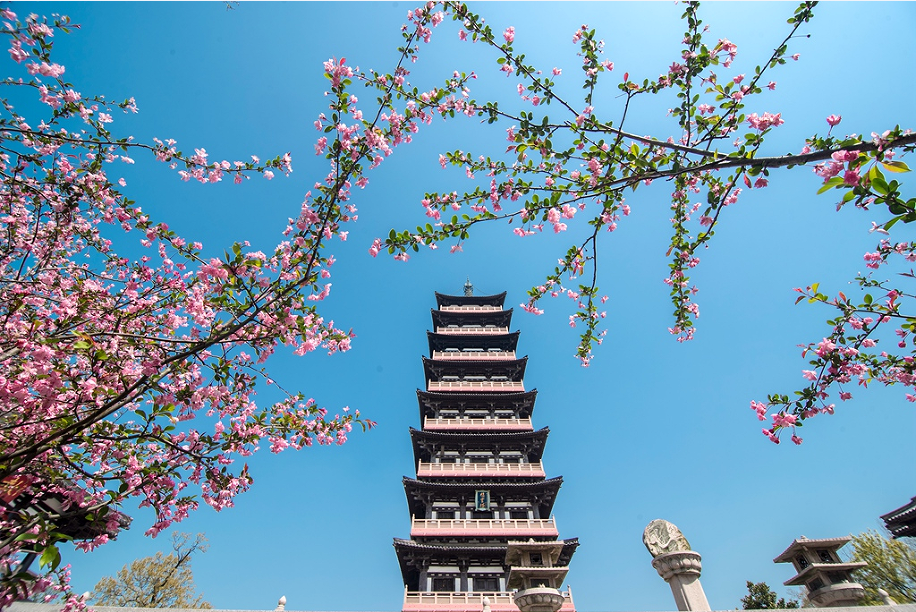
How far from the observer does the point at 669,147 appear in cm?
328

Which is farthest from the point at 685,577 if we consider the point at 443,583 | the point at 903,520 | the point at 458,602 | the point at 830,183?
the point at 443,583

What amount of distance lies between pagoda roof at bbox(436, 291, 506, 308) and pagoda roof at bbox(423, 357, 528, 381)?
653cm

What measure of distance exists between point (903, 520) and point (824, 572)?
26.0 ft

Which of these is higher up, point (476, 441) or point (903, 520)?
point (476, 441)

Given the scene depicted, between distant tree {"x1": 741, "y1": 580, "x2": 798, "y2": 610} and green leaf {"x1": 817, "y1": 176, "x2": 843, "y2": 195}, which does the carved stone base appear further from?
distant tree {"x1": 741, "y1": 580, "x2": 798, "y2": 610}

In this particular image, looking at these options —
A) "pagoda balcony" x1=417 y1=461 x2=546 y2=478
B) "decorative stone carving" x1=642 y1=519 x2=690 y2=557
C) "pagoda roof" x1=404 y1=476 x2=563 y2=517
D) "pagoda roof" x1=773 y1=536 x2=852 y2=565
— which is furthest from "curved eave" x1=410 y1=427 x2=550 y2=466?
"decorative stone carving" x1=642 y1=519 x2=690 y2=557

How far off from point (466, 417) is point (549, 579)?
46.1 ft

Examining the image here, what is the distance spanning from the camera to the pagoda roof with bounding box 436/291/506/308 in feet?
99.5

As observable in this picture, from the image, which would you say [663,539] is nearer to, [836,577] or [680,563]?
[680,563]

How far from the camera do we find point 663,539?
5715 millimetres

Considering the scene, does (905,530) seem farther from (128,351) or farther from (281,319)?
(128,351)

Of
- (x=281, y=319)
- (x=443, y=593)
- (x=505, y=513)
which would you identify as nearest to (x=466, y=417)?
(x=505, y=513)

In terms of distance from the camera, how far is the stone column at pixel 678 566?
5.46 metres

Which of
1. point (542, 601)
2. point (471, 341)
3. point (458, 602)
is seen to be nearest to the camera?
point (542, 601)
